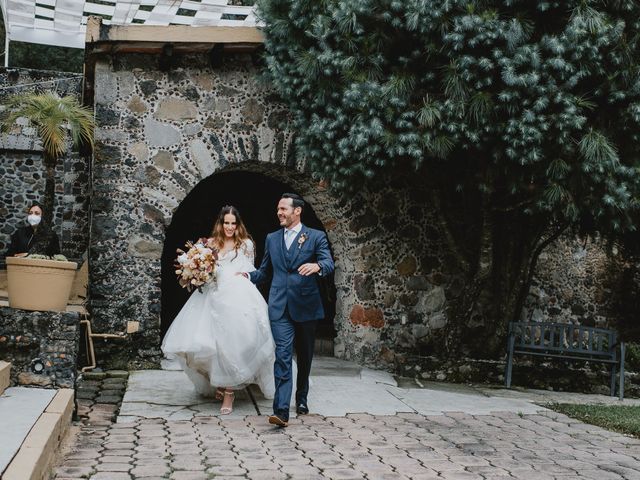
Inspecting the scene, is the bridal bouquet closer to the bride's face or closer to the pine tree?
the bride's face

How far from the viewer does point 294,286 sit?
611cm

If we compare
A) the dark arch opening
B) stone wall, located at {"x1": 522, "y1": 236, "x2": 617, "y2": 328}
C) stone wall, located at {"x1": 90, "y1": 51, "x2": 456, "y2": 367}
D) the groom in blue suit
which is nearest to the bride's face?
the groom in blue suit

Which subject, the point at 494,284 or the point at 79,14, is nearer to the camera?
the point at 494,284

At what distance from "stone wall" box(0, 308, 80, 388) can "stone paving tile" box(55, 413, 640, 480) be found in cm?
60

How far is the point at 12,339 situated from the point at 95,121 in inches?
136

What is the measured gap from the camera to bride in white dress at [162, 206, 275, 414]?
20.5 ft

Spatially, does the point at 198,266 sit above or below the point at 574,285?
above

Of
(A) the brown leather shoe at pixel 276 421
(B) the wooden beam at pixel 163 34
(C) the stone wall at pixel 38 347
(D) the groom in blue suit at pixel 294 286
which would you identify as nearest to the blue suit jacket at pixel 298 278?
(D) the groom in blue suit at pixel 294 286

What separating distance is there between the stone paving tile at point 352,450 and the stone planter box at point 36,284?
3.67ft

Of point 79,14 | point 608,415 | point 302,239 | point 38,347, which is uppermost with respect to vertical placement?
point 79,14

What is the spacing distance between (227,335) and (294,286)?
2.33 ft

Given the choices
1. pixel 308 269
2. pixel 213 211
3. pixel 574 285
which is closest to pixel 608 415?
pixel 308 269

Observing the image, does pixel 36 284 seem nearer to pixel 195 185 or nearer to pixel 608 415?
pixel 195 185

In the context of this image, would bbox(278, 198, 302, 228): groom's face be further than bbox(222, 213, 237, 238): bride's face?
No
